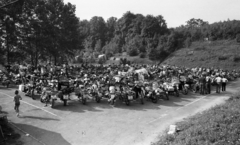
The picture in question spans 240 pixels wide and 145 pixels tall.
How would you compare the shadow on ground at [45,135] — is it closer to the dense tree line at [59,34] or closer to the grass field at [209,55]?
the dense tree line at [59,34]

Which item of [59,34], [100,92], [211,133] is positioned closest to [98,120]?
[100,92]

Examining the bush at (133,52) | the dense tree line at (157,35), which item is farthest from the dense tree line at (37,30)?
the bush at (133,52)

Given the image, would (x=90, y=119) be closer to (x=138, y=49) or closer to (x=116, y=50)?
(x=138, y=49)

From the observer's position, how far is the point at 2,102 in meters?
13.3

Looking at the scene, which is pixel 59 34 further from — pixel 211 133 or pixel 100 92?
pixel 211 133

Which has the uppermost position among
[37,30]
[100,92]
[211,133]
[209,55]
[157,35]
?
[157,35]

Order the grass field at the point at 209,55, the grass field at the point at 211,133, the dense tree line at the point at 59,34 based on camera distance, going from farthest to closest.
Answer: the grass field at the point at 209,55
the dense tree line at the point at 59,34
the grass field at the point at 211,133

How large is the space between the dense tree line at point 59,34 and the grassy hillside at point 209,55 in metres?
2.24

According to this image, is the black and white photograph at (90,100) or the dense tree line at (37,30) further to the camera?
the dense tree line at (37,30)

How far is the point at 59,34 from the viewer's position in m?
30.0

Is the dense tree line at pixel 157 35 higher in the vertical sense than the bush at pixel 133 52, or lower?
higher

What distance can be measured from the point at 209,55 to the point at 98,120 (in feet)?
117

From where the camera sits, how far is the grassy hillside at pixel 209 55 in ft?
122

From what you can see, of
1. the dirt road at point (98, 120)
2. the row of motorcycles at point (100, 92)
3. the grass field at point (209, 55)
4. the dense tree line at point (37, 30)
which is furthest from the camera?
the grass field at point (209, 55)
